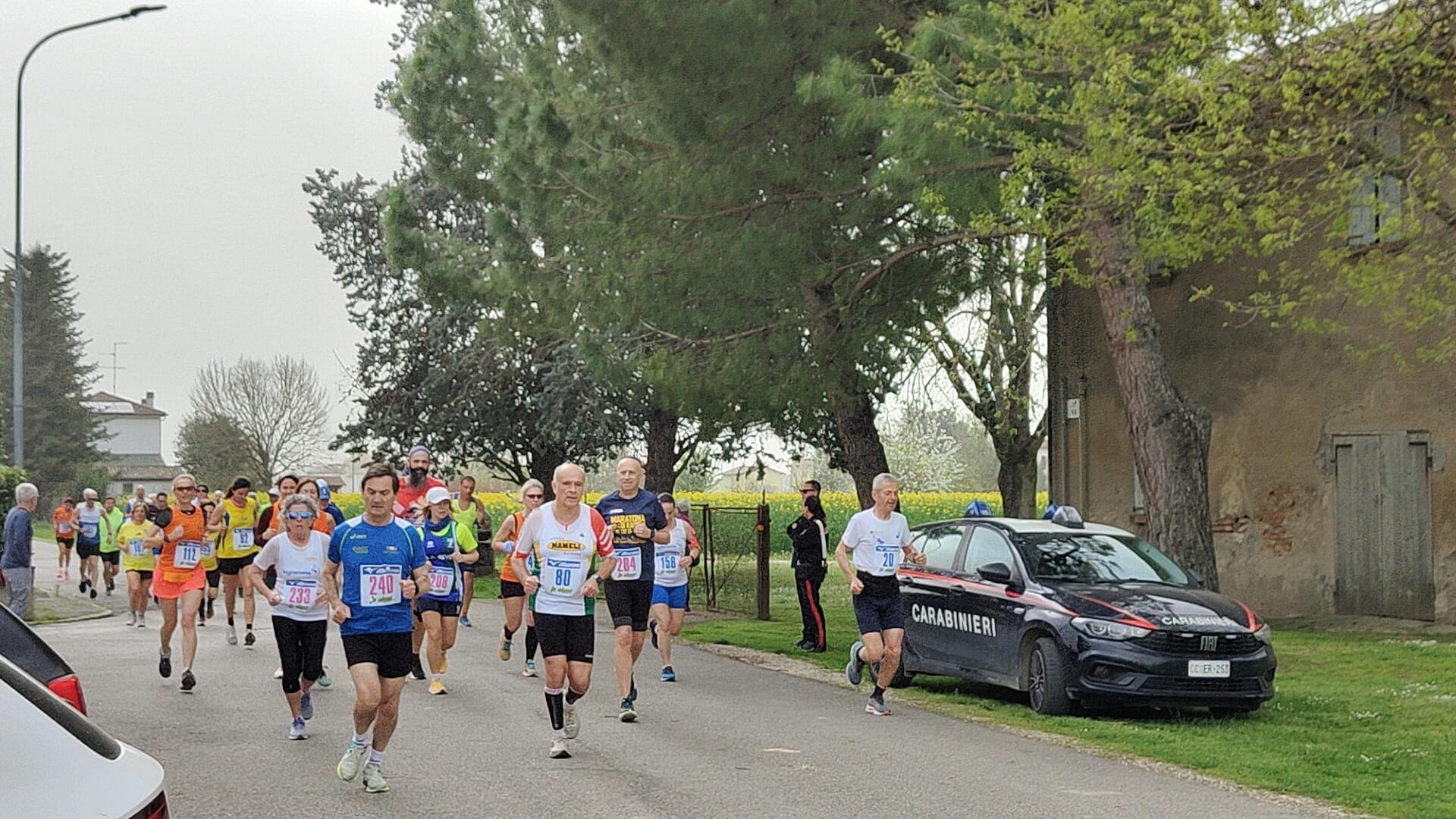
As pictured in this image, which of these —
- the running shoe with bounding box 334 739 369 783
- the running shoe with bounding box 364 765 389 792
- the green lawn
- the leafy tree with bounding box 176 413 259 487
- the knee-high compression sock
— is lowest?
the green lawn

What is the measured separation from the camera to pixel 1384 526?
2216 cm

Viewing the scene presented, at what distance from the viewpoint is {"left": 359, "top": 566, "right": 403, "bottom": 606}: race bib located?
9.72 meters

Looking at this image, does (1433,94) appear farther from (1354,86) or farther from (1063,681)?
(1063,681)

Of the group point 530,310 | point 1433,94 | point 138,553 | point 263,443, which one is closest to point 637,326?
point 530,310

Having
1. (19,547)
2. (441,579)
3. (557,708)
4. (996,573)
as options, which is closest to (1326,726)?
(996,573)

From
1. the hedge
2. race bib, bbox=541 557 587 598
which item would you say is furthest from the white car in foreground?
the hedge

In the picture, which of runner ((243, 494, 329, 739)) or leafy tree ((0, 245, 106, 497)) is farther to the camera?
leafy tree ((0, 245, 106, 497))

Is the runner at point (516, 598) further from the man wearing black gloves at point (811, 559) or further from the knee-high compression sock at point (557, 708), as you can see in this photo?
the man wearing black gloves at point (811, 559)

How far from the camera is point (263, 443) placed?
7962 centimetres

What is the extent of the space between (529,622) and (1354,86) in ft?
29.1

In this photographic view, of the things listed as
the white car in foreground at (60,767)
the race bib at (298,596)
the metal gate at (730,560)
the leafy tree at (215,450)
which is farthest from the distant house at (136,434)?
the white car in foreground at (60,767)

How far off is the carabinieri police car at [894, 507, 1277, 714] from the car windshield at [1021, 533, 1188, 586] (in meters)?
0.01

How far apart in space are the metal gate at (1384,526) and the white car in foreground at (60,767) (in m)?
20.6

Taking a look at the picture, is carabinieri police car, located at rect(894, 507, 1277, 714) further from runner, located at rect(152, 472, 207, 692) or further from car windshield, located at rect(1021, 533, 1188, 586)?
runner, located at rect(152, 472, 207, 692)
